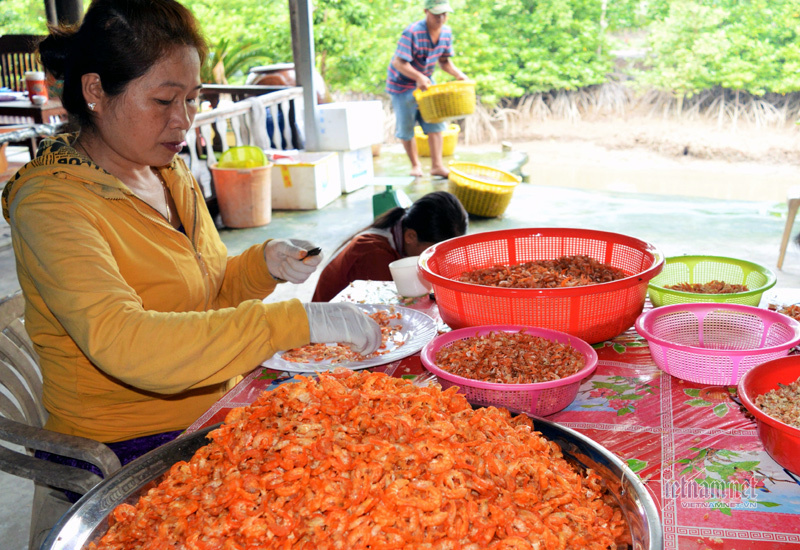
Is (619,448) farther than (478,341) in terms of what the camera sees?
No

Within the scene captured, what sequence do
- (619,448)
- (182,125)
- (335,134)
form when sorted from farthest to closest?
(335,134) → (182,125) → (619,448)

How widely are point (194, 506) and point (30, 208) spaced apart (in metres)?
0.89

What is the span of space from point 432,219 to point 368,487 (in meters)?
2.19

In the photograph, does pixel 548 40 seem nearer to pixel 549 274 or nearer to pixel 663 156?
pixel 663 156

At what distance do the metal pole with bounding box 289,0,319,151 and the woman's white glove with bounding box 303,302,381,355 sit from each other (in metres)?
6.25

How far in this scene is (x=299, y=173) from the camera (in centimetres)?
677

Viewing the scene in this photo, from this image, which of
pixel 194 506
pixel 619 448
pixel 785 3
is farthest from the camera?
pixel 785 3

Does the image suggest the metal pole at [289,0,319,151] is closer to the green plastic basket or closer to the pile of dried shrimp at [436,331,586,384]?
the green plastic basket

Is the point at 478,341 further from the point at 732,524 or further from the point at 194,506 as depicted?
the point at 194,506

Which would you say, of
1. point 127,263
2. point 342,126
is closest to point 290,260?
point 127,263

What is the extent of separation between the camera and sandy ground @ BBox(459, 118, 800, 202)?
12750 millimetres

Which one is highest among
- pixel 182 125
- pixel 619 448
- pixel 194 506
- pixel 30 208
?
pixel 182 125

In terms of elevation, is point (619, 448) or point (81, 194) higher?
point (81, 194)

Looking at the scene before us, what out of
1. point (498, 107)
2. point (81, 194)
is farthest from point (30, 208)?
point (498, 107)
